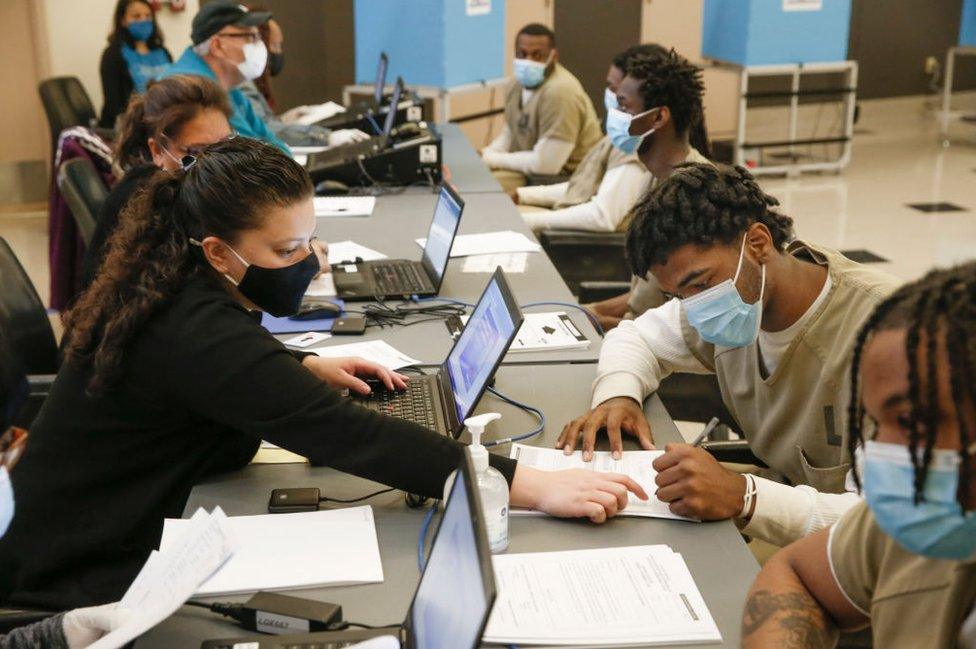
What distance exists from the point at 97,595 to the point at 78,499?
0.52 ft

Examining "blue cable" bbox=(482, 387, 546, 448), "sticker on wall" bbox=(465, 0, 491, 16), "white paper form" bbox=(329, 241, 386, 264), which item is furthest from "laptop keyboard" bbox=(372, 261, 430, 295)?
"sticker on wall" bbox=(465, 0, 491, 16)

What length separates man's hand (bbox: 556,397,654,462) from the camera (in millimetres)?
1902

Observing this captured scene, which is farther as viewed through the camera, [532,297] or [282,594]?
[532,297]

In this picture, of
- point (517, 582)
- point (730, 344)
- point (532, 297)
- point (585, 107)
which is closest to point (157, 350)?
point (517, 582)

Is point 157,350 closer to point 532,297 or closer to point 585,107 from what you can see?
point 532,297

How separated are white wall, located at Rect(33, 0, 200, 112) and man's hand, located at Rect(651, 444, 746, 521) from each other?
5336 mm

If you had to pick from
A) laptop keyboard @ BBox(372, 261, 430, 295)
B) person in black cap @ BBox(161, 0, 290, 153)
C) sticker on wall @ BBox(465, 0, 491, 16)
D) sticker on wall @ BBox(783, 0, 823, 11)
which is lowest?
laptop keyboard @ BBox(372, 261, 430, 295)

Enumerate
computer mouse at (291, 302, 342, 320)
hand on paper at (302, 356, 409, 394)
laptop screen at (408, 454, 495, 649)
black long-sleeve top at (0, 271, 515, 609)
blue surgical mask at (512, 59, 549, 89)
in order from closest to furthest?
laptop screen at (408, 454, 495, 649) < black long-sleeve top at (0, 271, 515, 609) < hand on paper at (302, 356, 409, 394) < computer mouse at (291, 302, 342, 320) < blue surgical mask at (512, 59, 549, 89)

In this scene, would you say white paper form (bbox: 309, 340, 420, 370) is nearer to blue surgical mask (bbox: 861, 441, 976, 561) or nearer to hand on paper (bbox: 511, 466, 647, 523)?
hand on paper (bbox: 511, 466, 647, 523)

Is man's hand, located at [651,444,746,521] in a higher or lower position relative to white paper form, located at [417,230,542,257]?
lower

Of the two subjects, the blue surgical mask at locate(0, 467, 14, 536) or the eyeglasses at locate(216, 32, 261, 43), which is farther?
the eyeglasses at locate(216, 32, 261, 43)

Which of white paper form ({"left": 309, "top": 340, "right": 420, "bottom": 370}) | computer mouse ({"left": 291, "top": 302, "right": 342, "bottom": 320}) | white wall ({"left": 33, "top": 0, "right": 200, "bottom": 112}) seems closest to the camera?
white paper form ({"left": 309, "top": 340, "right": 420, "bottom": 370})

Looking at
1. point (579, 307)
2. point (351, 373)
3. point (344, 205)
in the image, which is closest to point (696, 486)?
point (351, 373)

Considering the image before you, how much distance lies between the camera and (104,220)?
2.72 meters
